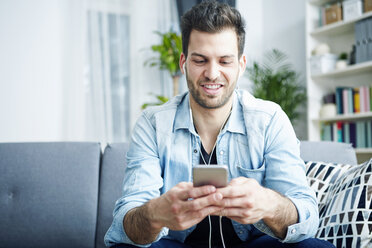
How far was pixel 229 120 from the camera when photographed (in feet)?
4.36

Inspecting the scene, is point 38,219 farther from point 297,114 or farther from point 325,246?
point 297,114

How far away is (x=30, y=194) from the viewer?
5.56ft

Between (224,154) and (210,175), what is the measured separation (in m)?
0.43

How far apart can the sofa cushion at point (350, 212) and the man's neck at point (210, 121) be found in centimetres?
50

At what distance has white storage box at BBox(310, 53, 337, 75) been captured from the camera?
3.35 metres

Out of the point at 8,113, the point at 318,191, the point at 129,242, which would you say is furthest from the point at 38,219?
the point at 8,113

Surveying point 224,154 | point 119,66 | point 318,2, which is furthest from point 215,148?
point 318,2

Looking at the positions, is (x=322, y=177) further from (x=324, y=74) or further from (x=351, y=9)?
(x=351, y=9)

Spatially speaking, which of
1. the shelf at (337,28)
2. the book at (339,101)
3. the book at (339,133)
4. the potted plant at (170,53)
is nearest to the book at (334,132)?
the book at (339,133)

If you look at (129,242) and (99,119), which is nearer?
(129,242)

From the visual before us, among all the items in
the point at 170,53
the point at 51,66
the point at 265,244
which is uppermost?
the point at 170,53

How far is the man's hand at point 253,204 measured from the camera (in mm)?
884

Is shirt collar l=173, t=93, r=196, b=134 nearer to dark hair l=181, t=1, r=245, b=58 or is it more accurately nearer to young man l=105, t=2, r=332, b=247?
young man l=105, t=2, r=332, b=247

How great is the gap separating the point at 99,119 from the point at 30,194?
1847mm
